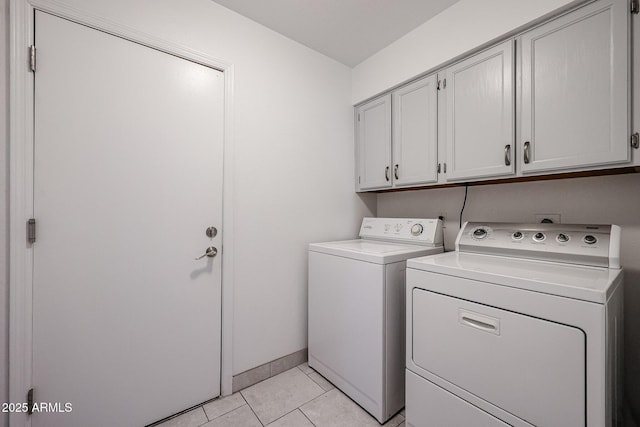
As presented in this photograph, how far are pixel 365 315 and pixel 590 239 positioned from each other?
112cm

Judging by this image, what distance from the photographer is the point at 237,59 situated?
169 centimetres

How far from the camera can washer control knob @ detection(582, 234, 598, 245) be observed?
118 cm

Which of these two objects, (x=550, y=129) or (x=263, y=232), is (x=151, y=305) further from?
(x=550, y=129)

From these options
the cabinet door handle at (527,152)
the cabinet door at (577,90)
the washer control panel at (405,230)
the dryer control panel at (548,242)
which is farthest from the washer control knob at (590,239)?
the washer control panel at (405,230)

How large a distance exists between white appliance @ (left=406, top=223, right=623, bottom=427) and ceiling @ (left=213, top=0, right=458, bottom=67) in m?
1.47

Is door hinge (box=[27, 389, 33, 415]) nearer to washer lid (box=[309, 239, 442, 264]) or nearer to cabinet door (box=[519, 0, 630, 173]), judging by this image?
washer lid (box=[309, 239, 442, 264])

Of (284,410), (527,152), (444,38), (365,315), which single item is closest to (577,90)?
(527,152)

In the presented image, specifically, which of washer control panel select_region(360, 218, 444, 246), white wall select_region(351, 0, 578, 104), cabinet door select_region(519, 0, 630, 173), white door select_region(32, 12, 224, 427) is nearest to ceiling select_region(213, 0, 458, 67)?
white wall select_region(351, 0, 578, 104)

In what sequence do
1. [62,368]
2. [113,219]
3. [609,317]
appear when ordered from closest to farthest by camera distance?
[609,317], [62,368], [113,219]

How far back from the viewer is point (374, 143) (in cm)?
215

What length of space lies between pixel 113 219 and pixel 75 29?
35.3 inches

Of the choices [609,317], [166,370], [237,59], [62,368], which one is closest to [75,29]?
[237,59]

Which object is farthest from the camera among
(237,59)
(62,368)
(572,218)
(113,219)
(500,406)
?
(237,59)

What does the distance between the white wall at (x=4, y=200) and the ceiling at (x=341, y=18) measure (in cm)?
102
